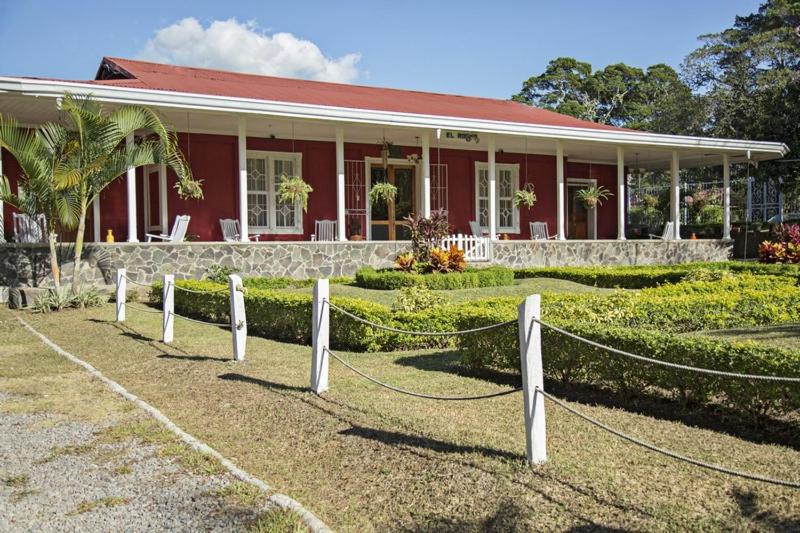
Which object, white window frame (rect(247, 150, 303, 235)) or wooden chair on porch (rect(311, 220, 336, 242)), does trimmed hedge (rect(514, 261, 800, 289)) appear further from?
white window frame (rect(247, 150, 303, 235))

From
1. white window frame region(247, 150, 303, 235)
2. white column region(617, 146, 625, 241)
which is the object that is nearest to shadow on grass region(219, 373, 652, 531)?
white window frame region(247, 150, 303, 235)

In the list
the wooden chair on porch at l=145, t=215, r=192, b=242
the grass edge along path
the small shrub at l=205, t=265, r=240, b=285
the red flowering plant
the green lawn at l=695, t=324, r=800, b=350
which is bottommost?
the grass edge along path

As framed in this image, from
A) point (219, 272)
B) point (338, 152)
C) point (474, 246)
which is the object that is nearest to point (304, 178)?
point (338, 152)

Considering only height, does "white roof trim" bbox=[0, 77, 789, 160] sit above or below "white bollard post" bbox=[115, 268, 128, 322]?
above

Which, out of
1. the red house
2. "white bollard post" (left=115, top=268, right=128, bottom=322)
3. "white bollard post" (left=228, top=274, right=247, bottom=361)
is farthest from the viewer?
the red house

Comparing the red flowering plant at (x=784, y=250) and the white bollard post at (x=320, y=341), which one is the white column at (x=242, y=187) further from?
the red flowering plant at (x=784, y=250)

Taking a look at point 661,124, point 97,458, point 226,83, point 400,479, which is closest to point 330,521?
point 400,479

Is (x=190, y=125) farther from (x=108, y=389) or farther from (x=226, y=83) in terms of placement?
(x=108, y=389)

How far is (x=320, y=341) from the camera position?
20.7ft

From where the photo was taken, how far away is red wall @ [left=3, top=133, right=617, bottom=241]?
16.6 m

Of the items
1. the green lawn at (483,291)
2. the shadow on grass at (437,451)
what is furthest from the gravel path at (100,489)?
the green lawn at (483,291)

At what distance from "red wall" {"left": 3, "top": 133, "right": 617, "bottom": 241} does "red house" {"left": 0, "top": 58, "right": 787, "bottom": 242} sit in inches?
1.1

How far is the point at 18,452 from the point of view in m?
4.82

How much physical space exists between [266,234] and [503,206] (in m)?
7.21
